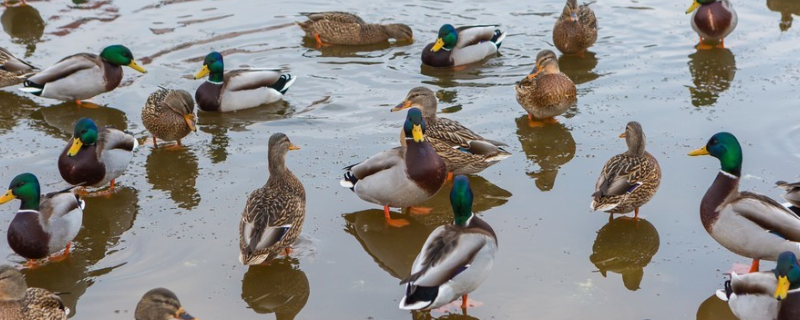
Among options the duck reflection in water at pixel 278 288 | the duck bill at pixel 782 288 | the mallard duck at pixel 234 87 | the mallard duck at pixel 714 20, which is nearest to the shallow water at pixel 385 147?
the duck reflection in water at pixel 278 288

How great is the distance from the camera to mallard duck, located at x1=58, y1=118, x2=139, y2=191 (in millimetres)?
7262

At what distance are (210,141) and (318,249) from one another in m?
2.43

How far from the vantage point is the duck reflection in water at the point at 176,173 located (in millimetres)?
7418

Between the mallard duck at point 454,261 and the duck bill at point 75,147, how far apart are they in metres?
3.00

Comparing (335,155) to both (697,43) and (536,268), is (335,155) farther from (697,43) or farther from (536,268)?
(697,43)

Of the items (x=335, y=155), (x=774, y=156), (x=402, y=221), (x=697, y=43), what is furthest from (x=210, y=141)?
A: (x=697, y=43)

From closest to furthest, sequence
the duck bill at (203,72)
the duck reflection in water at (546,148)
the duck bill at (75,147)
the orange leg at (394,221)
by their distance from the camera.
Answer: the orange leg at (394,221) → the duck bill at (75,147) → the duck reflection in water at (546,148) → the duck bill at (203,72)

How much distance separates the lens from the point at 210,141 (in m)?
8.64

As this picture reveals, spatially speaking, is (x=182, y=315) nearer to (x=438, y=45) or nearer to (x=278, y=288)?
(x=278, y=288)

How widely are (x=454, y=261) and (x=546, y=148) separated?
307 cm

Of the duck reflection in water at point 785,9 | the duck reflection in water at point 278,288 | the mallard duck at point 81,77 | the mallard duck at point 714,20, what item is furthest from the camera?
the duck reflection in water at point 785,9

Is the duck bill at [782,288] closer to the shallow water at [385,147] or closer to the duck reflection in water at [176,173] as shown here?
the shallow water at [385,147]

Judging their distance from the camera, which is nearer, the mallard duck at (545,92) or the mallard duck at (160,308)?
the mallard duck at (160,308)

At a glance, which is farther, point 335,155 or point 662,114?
point 662,114
